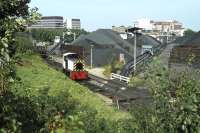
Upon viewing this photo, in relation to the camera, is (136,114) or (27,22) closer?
(27,22)

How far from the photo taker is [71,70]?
166ft

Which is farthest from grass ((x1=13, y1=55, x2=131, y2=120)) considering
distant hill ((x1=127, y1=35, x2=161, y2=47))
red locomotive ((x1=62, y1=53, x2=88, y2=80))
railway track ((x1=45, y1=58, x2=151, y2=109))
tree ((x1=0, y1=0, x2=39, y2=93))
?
distant hill ((x1=127, y1=35, x2=161, y2=47))

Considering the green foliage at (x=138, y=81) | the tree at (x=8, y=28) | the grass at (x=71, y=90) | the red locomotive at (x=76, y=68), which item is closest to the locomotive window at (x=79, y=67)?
the red locomotive at (x=76, y=68)

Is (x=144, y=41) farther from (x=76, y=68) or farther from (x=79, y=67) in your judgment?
(x=76, y=68)

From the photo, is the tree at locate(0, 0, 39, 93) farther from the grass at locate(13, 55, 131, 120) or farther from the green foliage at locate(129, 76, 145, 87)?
the grass at locate(13, 55, 131, 120)

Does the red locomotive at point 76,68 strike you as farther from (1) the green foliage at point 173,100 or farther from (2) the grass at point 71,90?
(1) the green foliage at point 173,100

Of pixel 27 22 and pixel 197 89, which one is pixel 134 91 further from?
pixel 27 22

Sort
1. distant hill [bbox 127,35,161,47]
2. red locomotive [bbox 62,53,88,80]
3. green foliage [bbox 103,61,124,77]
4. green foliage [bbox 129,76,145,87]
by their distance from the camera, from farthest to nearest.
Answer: distant hill [bbox 127,35,161,47], green foliage [bbox 103,61,124,77], red locomotive [bbox 62,53,88,80], green foliage [bbox 129,76,145,87]

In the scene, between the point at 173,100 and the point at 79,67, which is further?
the point at 79,67

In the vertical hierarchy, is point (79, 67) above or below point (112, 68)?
above

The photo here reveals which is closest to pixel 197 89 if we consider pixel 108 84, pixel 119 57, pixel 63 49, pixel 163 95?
pixel 163 95

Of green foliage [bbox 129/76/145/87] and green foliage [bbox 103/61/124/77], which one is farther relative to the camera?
green foliage [bbox 103/61/124/77]

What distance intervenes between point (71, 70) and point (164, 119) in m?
42.5

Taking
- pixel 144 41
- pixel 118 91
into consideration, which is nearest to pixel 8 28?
pixel 118 91
